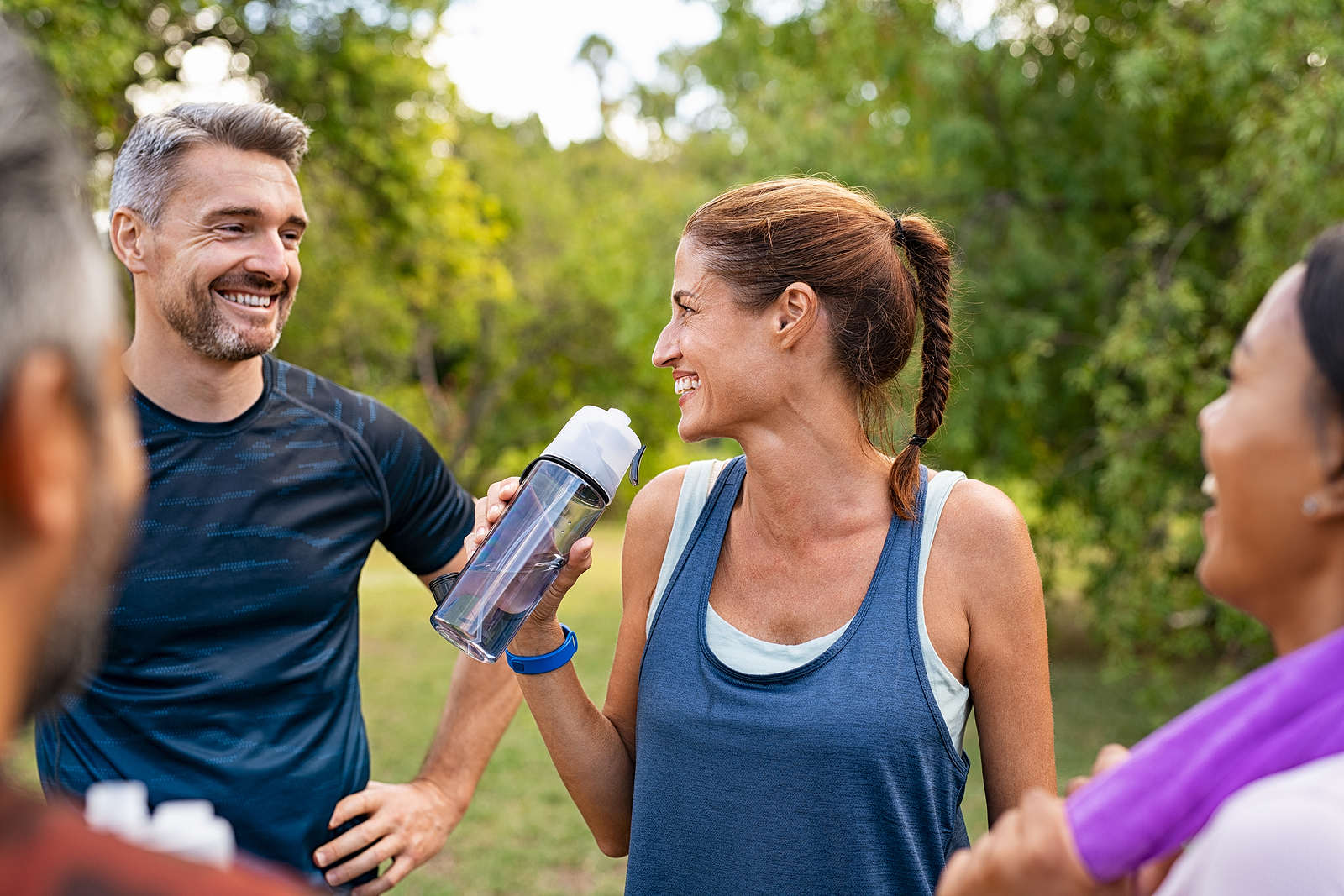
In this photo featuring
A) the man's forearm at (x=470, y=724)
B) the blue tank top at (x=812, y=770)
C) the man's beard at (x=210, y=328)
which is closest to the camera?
the blue tank top at (x=812, y=770)

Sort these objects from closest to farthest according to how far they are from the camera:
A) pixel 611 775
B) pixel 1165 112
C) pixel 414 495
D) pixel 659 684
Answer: pixel 659 684
pixel 611 775
pixel 414 495
pixel 1165 112

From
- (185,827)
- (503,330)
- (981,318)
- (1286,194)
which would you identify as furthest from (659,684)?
(503,330)

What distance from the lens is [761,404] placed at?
2092mm

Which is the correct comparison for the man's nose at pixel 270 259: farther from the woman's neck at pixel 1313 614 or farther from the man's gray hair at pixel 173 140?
the woman's neck at pixel 1313 614

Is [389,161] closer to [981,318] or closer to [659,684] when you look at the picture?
[981,318]

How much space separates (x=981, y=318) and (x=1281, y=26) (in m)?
2.85

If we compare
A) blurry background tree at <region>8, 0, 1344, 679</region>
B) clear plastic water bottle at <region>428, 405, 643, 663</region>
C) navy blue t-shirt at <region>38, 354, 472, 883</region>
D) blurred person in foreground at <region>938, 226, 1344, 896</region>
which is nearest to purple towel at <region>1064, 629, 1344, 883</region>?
blurred person in foreground at <region>938, 226, 1344, 896</region>

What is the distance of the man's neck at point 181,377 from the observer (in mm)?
2283

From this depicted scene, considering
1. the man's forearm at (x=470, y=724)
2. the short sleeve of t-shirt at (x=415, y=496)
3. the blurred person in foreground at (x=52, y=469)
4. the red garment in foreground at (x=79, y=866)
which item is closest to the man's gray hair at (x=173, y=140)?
the short sleeve of t-shirt at (x=415, y=496)

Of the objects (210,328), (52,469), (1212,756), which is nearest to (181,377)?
(210,328)

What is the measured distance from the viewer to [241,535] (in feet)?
7.43

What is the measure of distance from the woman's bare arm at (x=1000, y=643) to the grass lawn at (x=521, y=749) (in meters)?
3.55

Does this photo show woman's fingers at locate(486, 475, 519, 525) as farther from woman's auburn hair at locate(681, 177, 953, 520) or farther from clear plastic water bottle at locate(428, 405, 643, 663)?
woman's auburn hair at locate(681, 177, 953, 520)

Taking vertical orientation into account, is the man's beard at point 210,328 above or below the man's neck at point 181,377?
above
